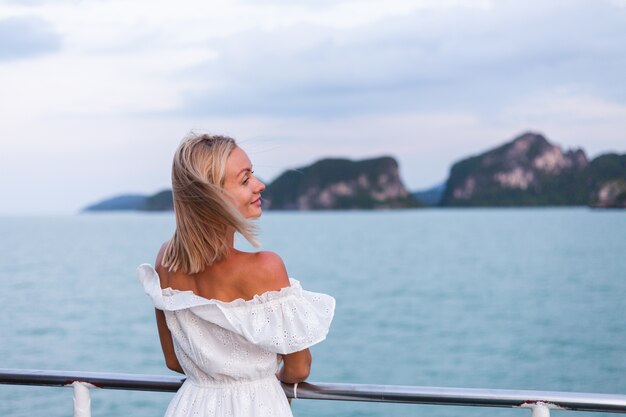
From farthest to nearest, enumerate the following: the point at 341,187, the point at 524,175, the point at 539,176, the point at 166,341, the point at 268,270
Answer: the point at 341,187 → the point at 524,175 → the point at 539,176 → the point at 166,341 → the point at 268,270

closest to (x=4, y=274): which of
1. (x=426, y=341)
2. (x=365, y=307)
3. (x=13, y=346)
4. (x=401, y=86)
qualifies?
(x=13, y=346)

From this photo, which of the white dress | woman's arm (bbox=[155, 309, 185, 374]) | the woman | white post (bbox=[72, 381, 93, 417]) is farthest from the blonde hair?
white post (bbox=[72, 381, 93, 417])

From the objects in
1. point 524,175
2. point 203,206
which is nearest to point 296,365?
point 203,206

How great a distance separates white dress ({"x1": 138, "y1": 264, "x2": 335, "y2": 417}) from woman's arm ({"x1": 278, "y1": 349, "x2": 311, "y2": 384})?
3 cm

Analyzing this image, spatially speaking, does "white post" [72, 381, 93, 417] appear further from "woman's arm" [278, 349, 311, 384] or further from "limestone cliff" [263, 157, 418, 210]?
"limestone cliff" [263, 157, 418, 210]

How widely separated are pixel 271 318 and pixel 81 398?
2.02 ft

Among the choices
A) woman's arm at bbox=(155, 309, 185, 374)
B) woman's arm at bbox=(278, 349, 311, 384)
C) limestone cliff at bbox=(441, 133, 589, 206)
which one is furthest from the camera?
limestone cliff at bbox=(441, 133, 589, 206)

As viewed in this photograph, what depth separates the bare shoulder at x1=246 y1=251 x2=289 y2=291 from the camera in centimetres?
162

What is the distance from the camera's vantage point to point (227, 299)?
166 centimetres

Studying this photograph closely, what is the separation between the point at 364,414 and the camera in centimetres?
1853

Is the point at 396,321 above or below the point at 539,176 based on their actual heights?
below

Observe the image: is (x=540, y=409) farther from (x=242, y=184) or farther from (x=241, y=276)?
(x=242, y=184)

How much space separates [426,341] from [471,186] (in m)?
68.4

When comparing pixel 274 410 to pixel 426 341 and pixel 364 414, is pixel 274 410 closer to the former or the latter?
pixel 364 414
